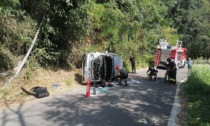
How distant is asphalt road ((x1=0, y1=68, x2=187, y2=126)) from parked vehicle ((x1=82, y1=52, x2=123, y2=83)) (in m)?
1.43

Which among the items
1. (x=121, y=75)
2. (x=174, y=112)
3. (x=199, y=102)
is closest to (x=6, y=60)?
(x=121, y=75)

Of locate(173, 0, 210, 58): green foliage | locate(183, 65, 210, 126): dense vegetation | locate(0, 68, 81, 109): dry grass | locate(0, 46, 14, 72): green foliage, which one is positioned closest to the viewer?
locate(183, 65, 210, 126): dense vegetation

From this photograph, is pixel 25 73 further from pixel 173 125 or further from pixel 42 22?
pixel 173 125

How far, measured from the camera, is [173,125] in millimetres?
9484

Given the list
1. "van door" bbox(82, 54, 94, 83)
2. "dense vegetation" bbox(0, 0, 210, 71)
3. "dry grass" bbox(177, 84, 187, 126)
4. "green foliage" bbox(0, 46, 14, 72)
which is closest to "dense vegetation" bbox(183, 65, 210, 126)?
"dry grass" bbox(177, 84, 187, 126)

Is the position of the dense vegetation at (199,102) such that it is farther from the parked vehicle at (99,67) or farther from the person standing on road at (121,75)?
the parked vehicle at (99,67)

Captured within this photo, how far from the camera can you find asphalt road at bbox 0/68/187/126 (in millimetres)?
9469

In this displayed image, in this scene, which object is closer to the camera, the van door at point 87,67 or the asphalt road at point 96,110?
the asphalt road at point 96,110

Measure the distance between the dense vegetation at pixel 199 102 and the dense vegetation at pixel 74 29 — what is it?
22.8ft

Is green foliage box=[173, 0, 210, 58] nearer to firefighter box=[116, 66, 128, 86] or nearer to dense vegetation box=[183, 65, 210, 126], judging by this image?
dense vegetation box=[183, 65, 210, 126]

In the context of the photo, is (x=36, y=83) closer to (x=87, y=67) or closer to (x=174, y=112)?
(x=87, y=67)

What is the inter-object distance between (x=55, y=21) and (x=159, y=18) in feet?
68.1

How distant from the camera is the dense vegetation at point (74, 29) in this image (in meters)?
14.8

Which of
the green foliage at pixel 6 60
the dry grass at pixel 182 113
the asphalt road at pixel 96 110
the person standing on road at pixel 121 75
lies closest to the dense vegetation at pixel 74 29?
the green foliage at pixel 6 60
